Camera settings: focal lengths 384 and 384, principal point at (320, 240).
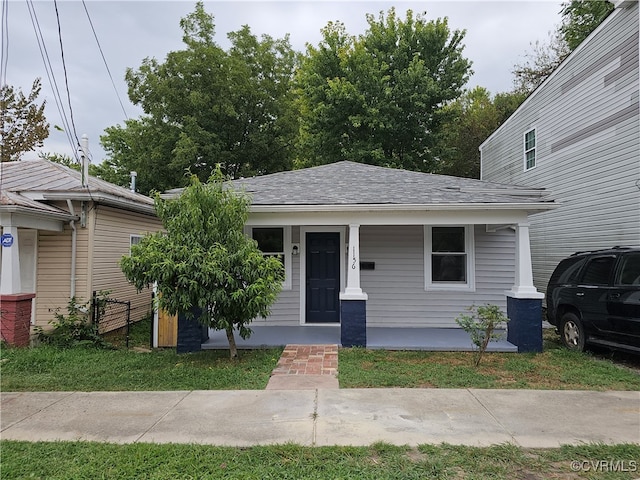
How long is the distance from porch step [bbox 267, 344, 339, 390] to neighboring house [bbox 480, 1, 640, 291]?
20.2 ft

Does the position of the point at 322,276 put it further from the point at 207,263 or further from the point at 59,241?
the point at 59,241

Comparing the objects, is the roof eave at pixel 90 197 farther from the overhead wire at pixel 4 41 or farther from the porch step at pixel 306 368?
the porch step at pixel 306 368

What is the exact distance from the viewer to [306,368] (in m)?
5.71

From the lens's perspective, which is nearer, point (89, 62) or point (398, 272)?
point (89, 62)

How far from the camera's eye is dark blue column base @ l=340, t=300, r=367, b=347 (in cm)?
677

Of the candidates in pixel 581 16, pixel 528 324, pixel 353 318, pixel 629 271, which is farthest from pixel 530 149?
pixel 353 318

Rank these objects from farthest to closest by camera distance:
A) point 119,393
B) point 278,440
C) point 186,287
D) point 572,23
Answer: point 572,23, point 186,287, point 119,393, point 278,440

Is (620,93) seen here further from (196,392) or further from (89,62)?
(89,62)

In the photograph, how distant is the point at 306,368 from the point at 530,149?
35.0ft

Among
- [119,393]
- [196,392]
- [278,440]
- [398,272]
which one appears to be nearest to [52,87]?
[119,393]

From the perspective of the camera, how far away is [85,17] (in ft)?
21.6

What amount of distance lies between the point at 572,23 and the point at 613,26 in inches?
339

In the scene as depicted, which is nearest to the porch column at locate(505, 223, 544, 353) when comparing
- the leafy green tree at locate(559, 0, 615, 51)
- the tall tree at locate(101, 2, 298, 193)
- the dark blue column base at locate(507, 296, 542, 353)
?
the dark blue column base at locate(507, 296, 542, 353)

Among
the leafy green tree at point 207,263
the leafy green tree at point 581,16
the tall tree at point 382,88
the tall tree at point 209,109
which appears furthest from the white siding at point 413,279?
the tall tree at point 209,109
